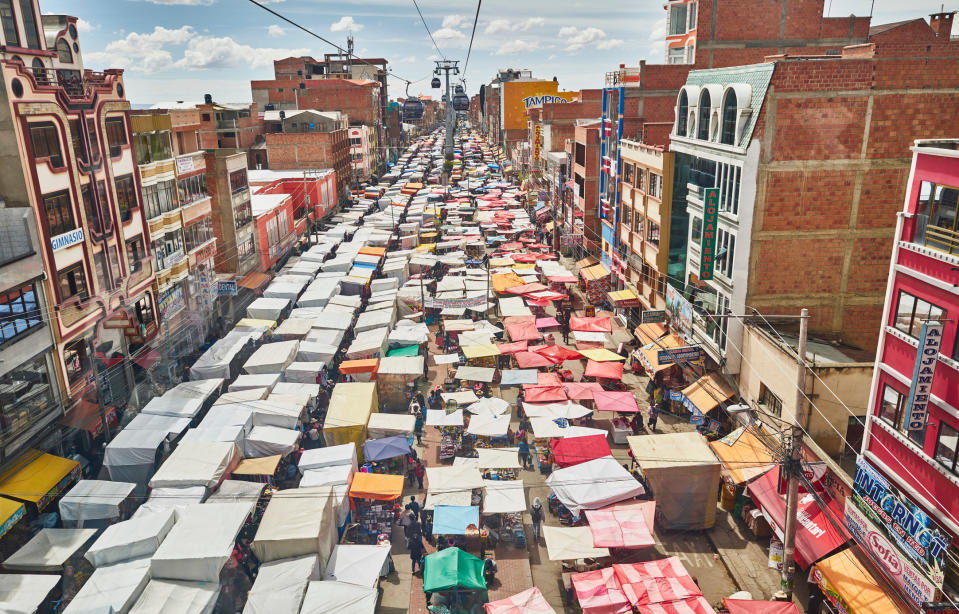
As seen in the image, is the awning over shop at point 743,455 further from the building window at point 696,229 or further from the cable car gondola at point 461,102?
the cable car gondola at point 461,102

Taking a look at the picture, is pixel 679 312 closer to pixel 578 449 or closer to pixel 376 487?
pixel 578 449

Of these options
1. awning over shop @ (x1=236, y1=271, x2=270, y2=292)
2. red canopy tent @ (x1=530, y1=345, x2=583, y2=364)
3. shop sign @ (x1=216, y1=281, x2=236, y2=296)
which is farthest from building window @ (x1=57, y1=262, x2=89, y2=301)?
red canopy tent @ (x1=530, y1=345, x2=583, y2=364)

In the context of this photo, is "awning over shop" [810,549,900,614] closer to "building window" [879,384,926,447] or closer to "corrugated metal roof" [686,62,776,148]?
"building window" [879,384,926,447]

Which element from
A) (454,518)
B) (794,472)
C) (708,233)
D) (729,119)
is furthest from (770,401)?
(454,518)

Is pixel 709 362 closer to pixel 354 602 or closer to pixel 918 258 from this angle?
pixel 918 258

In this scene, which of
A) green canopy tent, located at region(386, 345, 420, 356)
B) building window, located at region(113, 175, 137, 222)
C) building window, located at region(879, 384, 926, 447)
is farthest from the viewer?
green canopy tent, located at region(386, 345, 420, 356)

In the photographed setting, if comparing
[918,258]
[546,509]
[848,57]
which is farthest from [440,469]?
[848,57]

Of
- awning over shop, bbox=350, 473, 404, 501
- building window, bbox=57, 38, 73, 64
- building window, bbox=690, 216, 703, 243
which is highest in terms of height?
building window, bbox=57, 38, 73, 64
